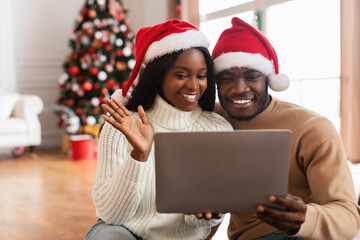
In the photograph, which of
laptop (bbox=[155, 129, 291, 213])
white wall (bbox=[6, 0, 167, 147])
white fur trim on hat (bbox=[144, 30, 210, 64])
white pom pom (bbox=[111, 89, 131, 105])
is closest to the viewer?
laptop (bbox=[155, 129, 291, 213])

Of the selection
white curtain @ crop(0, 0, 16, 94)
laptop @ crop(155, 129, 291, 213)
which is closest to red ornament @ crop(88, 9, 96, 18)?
white curtain @ crop(0, 0, 16, 94)

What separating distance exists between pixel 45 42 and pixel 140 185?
16.3ft

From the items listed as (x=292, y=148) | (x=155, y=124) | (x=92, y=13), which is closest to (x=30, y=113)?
(x=92, y=13)

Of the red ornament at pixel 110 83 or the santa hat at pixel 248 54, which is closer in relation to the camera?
the santa hat at pixel 248 54

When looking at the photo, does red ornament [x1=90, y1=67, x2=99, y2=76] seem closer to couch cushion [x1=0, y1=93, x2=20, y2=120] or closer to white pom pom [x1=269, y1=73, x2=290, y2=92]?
couch cushion [x1=0, y1=93, x2=20, y2=120]

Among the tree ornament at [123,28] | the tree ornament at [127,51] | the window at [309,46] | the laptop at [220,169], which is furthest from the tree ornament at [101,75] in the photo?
the laptop at [220,169]

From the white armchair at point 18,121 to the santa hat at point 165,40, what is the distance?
3.60 metres

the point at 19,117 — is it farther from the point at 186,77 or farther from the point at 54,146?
the point at 186,77

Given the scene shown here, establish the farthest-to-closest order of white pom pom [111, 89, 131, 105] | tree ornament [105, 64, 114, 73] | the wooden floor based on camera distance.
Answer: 1. tree ornament [105, 64, 114, 73]
2. the wooden floor
3. white pom pom [111, 89, 131, 105]

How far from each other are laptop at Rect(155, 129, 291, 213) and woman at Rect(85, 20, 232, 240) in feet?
0.72

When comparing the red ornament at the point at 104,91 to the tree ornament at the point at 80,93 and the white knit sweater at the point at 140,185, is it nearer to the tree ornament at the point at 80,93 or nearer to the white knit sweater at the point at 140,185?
the tree ornament at the point at 80,93

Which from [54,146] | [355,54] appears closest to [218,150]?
[355,54]

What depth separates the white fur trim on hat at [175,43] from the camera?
4.31 feet

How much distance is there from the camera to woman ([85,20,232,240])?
1.26m
